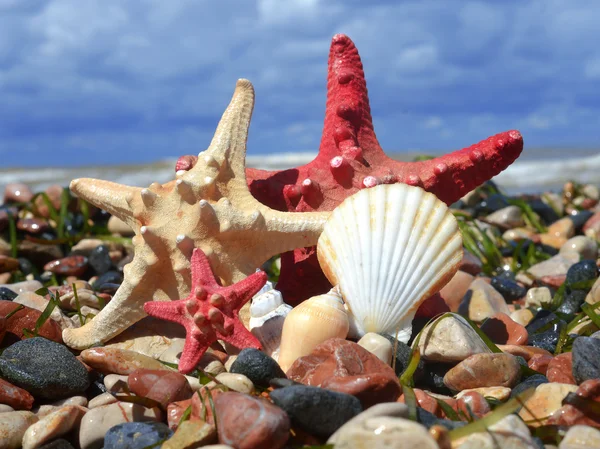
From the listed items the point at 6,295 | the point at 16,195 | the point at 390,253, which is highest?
the point at 16,195

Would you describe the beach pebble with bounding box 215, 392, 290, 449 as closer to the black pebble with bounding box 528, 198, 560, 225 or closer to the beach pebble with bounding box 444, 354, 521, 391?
the beach pebble with bounding box 444, 354, 521, 391

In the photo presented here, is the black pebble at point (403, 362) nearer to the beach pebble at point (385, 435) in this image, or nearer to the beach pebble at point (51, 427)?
the beach pebble at point (385, 435)

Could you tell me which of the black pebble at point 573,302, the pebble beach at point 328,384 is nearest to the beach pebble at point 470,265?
the pebble beach at point 328,384

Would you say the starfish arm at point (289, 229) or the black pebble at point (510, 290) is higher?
the starfish arm at point (289, 229)

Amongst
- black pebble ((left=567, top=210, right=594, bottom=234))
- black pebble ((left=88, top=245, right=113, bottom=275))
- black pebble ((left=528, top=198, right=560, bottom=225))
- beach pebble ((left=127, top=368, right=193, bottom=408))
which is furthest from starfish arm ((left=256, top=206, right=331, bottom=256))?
black pebble ((left=528, top=198, right=560, bottom=225))

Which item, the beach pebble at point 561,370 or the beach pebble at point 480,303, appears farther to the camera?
the beach pebble at point 480,303

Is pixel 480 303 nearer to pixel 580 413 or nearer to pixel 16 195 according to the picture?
pixel 580 413

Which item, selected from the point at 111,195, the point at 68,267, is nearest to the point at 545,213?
the point at 68,267
